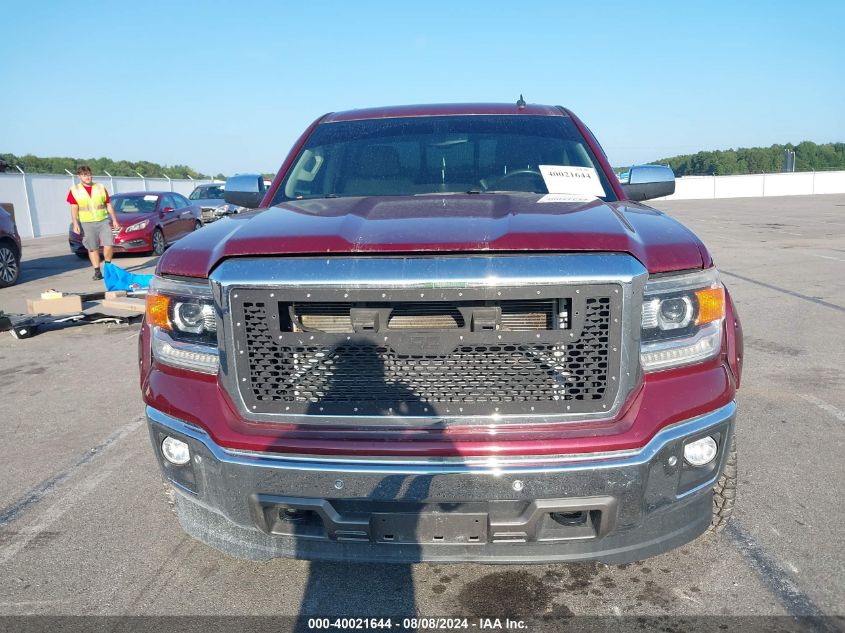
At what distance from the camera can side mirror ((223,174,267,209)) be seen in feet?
13.0

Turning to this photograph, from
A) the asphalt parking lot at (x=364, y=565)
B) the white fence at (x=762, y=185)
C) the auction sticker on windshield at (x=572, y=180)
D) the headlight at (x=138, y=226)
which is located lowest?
the white fence at (x=762, y=185)

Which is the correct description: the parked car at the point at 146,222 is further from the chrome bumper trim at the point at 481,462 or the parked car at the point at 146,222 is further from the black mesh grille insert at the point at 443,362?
the chrome bumper trim at the point at 481,462

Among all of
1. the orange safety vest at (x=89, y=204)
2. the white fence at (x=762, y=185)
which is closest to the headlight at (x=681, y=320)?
the orange safety vest at (x=89, y=204)

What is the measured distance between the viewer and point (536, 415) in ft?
7.14

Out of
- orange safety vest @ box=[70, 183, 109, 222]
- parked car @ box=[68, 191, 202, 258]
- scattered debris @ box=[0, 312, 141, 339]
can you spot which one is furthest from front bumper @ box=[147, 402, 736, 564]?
parked car @ box=[68, 191, 202, 258]

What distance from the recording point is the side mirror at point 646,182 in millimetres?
3885

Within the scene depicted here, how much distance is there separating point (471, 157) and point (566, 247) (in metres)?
1.64

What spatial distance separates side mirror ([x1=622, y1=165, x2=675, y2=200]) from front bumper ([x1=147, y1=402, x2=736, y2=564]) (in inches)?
73.5

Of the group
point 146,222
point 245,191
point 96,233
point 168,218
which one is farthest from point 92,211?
point 245,191

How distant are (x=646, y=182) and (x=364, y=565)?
2543 mm

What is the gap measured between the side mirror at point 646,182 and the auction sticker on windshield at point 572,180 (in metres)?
0.46

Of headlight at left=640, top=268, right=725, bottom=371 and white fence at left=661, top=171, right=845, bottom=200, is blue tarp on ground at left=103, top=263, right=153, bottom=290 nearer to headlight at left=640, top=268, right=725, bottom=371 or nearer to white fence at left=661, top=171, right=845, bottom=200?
headlight at left=640, top=268, right=725, bottom=371

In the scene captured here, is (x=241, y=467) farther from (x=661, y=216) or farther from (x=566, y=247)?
(x=661, y=216)

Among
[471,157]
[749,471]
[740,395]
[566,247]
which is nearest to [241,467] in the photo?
[566,247]
